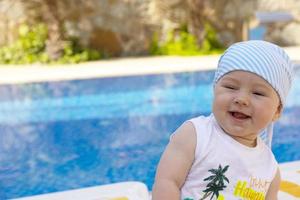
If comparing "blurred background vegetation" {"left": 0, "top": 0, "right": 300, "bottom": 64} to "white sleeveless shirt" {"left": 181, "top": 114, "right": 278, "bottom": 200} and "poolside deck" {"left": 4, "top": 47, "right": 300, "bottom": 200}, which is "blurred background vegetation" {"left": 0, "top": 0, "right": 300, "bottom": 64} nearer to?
"poolside deck" {"left": 4, "top": 47, "right": 300, "bottom": 200}

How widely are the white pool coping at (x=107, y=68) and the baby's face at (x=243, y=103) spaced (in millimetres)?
7581

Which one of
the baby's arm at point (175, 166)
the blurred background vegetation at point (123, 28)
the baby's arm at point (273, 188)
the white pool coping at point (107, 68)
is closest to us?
the baby's arm at point (175, 166)

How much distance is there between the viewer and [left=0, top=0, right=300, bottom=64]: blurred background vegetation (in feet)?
38.0

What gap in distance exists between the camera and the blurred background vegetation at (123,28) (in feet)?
38.0

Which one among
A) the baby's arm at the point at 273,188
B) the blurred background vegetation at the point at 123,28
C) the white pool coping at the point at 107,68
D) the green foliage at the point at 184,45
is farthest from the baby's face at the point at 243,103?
the green foliage at the point at 184,45

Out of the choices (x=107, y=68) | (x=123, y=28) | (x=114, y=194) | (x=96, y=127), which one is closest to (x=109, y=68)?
(x=107, y=68)

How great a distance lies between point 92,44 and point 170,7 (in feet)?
7.38

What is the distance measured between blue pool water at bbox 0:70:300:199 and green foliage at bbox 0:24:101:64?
2758 millimetres

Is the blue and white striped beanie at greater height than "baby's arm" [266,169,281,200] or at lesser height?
greater

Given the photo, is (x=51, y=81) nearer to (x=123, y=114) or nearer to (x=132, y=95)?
(x=132, y=95)

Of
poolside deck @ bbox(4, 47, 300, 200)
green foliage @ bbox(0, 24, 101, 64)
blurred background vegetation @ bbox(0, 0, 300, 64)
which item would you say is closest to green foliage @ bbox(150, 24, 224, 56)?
blurred background vegetation @ bbox(0, 0, 300, 64)

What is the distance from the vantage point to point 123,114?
272 inches

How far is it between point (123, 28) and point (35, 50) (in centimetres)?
238

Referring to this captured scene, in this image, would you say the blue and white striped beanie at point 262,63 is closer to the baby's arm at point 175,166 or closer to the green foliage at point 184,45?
the baby's arm at point 175,166
